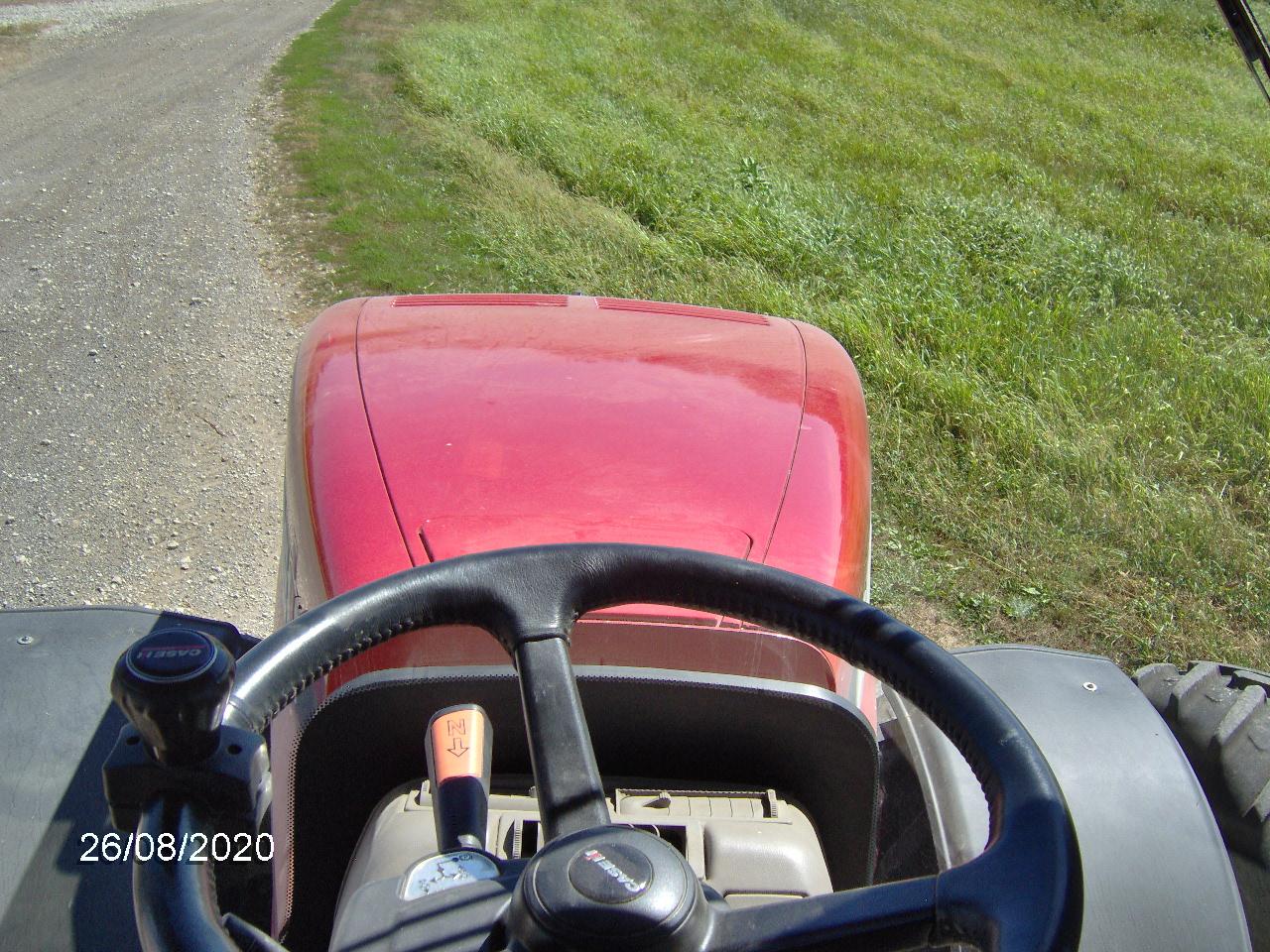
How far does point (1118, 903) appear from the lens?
1560 mm

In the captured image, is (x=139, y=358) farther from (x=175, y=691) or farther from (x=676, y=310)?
(x=175, y=691)

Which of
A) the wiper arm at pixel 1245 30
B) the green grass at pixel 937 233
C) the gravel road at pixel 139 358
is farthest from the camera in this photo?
the green grass at pixel 937 233

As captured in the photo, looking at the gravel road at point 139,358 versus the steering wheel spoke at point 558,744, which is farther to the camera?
the gravel road at point 139,358

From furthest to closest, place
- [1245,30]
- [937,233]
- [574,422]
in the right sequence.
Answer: [937,233], [574,422], [1245,30]

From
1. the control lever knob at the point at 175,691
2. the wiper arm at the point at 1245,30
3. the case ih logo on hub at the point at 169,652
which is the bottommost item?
the control lever knob at the point at 175,691

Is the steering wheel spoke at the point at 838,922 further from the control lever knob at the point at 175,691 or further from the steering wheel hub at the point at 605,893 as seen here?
the control lever knob at the point at 175,691

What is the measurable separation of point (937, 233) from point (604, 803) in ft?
21.2

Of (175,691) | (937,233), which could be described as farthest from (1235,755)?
(937,233)

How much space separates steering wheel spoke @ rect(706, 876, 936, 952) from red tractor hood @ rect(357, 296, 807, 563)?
0.79 m

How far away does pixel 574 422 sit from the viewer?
2031 mm

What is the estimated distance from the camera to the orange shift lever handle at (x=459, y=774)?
4.07ft

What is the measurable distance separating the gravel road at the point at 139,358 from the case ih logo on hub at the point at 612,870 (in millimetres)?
2932

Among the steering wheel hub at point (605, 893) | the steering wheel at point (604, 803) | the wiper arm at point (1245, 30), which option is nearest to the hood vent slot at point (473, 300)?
the steering wheel at point (604, 803)

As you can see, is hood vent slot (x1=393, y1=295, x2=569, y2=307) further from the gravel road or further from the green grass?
the green grass
